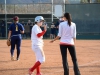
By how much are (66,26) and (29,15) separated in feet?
88.4

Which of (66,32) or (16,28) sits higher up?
(66,32)

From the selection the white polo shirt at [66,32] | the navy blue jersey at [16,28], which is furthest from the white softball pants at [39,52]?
the navy blue jersey at [16,28]

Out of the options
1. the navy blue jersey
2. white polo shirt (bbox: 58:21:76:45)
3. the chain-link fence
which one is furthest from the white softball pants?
the chain-link fence

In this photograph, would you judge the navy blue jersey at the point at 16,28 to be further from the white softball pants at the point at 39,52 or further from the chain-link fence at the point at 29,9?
the chain-link fence at the point at 29,9

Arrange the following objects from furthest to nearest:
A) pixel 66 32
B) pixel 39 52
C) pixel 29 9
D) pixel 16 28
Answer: pixel 29 9 → pixel 16 28 → pixel 39 52 → pixel 66 32

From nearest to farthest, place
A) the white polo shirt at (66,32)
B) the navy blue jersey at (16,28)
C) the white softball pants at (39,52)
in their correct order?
the white polo shirt at (66,32)
the white softball pants at (39,52)
the navy blue jersey at (16,28)

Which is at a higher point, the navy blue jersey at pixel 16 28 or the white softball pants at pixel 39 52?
the navy blue jersey at pixel 16 28

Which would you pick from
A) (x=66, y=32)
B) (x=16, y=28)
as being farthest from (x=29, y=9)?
(x=66, y=32)

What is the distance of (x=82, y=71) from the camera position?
1007cm

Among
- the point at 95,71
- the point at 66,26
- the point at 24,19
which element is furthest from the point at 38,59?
the point at 24,19

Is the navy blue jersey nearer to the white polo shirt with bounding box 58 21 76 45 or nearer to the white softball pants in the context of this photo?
the white softball pants

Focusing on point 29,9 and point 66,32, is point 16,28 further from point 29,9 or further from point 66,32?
point 29,9

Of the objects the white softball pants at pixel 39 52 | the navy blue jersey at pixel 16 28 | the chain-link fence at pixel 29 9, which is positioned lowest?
the white softball pants at pixel 39 52

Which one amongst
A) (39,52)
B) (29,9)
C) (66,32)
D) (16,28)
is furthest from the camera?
(29,9)
